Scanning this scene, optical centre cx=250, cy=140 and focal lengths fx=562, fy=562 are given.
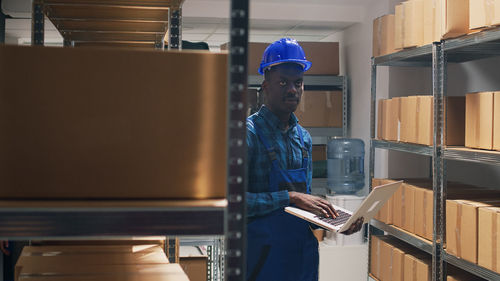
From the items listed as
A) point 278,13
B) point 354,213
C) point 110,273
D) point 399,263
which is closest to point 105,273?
point 110,273

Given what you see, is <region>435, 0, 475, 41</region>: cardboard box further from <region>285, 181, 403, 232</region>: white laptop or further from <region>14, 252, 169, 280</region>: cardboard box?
<region>14, 252, 169, 280</region>: cardboard box

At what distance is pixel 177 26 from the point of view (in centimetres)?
189

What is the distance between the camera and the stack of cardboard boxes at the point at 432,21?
2965 mm

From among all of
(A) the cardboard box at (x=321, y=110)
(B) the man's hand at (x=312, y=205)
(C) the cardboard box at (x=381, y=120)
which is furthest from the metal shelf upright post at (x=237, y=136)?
(A) the cardboard box at (x=321, y=110)

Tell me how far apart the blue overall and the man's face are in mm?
228

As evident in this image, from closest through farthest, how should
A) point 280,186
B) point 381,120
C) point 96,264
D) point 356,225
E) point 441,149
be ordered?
point 96,264
point 356,225
point 280,186
point 441,149
point 381,120

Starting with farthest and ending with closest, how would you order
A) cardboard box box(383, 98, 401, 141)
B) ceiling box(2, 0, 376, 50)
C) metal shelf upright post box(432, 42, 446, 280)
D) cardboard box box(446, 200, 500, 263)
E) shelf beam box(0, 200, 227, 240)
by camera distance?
1. ceiling box(2, 0, 376, 50)
2. cardboard box box(383, 98, 401, 141)
3. metal shelf upright post box(432, 42, 446, 280)
4. cardboard box box(446, 200, 500, 263)
5. shelf beam box(0, 200, 227, 240)

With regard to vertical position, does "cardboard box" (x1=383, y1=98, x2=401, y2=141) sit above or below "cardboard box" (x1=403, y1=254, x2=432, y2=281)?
above

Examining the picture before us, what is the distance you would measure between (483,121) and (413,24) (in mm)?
1019

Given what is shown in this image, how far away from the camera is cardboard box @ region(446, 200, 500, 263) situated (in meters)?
3.09

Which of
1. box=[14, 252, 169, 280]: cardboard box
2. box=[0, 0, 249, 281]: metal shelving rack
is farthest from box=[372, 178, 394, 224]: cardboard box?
box=[0, 0, 249, 281]: metal shelving rack

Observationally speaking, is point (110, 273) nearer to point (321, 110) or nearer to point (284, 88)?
point (284, 88)

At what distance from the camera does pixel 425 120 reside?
368 centimetres

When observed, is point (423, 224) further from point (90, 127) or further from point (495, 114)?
point (90, 127)
